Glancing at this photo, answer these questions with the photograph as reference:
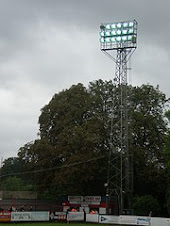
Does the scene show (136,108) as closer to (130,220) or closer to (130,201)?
(130,201)

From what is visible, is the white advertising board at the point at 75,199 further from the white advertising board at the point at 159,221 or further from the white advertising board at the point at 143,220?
the white advertising board at the point at 159,221

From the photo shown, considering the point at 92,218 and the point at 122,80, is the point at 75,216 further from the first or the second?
the point at 122,80

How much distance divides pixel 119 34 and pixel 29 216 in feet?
75.9

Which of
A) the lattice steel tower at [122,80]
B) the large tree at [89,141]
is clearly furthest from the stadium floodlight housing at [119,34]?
the large tree at [89,141]

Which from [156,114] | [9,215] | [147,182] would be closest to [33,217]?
[9,215]

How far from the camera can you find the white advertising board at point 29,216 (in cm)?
3944

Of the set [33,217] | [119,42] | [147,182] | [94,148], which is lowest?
[33,217]

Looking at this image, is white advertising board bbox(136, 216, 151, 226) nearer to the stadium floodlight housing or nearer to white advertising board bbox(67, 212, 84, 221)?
white advertising board bbox(67, 212, 84, 221)

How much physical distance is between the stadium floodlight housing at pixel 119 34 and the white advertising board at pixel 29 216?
20671mm

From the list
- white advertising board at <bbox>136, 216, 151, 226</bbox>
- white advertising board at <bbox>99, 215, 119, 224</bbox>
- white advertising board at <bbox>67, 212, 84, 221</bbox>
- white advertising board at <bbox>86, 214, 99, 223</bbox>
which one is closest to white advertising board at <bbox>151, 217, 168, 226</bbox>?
white advertising board at <bbox>136, 216, 151, 226</bbox>

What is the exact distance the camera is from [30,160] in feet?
180

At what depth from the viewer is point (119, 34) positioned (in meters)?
45.3

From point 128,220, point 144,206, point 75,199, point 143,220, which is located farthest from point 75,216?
point 75,199

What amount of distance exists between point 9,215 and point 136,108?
84.9 ft
